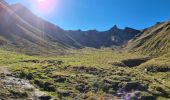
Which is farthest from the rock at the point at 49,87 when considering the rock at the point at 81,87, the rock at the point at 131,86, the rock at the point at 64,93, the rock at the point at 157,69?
the rock at the point at 157,69

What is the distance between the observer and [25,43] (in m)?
186

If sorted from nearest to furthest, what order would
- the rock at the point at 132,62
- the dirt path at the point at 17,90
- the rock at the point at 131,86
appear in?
the dirt path at the point at 17,90 < the rock at the point at 131,86 < the rock at the point at 132,62

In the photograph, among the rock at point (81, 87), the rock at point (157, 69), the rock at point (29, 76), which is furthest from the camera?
the rock at point (157, 69)

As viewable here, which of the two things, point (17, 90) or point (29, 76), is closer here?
point (17, 90)

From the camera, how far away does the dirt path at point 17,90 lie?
165 feet

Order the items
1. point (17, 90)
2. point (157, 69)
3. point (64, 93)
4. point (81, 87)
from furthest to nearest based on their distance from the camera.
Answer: point (157, 69) → point (81, 87) → point (64, 93) → point (17, 90)

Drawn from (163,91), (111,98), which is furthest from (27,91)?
(163,91)

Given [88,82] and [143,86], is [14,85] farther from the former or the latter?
[143,86]

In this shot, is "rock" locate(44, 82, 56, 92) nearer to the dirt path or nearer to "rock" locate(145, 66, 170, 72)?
the dirt path

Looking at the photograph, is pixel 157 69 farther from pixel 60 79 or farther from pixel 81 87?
pixel 81 87

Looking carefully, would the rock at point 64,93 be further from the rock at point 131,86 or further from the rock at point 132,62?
the rock at point 132,62

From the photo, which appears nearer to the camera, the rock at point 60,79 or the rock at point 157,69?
the rock at point 60,79

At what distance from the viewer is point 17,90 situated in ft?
176

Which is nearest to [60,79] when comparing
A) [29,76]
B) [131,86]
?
[29,76]
